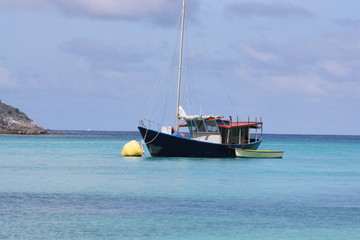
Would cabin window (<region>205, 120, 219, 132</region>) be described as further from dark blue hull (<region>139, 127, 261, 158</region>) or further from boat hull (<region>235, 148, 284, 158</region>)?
boat hull (<region>235, 148, 284, 158</region>)

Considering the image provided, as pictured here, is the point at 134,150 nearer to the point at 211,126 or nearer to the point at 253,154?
the point at 211,126

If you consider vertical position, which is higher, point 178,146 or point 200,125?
point 200,125

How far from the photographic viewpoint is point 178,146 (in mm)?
46438

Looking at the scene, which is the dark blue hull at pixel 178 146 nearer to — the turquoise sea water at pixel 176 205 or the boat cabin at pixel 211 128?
the boat cabin at pixel 211 128

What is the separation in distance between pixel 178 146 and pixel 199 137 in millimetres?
2799

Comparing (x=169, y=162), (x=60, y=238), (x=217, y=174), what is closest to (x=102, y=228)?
(x=60, y=238)

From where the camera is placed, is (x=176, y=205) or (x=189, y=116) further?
(x=189, y=116)

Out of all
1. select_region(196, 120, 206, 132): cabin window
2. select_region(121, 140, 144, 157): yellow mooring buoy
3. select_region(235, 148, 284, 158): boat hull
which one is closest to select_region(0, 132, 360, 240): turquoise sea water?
select_region(196, 120, 206, 132): cabin window

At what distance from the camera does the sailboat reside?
46.5m

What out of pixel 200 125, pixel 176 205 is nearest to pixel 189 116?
pixel 200 125

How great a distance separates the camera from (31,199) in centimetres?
2377

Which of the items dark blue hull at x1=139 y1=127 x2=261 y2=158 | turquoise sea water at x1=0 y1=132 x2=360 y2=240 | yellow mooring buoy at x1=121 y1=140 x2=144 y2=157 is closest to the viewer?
turquoise sea water at x1=0 y1=132 x2=360 y2=240

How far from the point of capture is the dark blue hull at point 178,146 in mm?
46250

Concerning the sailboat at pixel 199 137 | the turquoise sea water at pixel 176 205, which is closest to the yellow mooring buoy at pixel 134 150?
the sailboat at pixel 199 137
